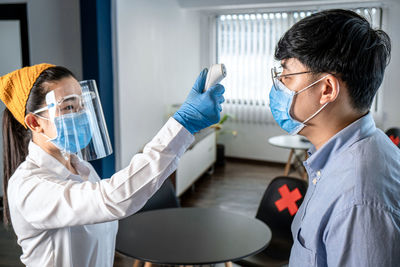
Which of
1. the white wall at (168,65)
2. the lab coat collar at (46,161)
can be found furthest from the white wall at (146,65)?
the lab coat collar at (46,161)

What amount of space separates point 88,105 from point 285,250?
64.7 inches

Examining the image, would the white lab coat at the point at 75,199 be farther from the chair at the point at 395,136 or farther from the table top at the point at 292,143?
the table top at the point at 292,143

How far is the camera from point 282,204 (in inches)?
106

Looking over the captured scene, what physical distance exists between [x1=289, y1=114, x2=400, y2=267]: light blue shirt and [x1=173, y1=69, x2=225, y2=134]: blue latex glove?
0.33 meters

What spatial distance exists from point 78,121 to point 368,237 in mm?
967

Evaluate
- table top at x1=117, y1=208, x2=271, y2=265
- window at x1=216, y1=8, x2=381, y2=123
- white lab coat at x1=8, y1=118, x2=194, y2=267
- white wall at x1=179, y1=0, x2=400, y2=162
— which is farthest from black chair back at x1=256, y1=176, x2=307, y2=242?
window at x1=216, y1=8, x2=381, y2=123

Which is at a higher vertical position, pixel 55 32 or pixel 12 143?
pixel 55 32

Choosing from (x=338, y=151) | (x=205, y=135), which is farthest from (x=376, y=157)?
(x=205, y=135)

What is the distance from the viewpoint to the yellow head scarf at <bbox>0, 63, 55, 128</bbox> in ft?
4.30

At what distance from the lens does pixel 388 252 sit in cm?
88

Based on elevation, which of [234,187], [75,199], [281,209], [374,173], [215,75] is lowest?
[234,187]

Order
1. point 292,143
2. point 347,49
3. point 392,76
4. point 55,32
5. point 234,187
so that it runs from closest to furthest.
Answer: point 347,49, point 55,32, point 292,143, point 234,187, point 392,76

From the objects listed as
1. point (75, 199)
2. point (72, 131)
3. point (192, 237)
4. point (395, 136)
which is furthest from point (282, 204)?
point (395, 136)

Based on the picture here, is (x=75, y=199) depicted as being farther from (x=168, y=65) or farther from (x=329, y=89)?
(x=168, y=65)
